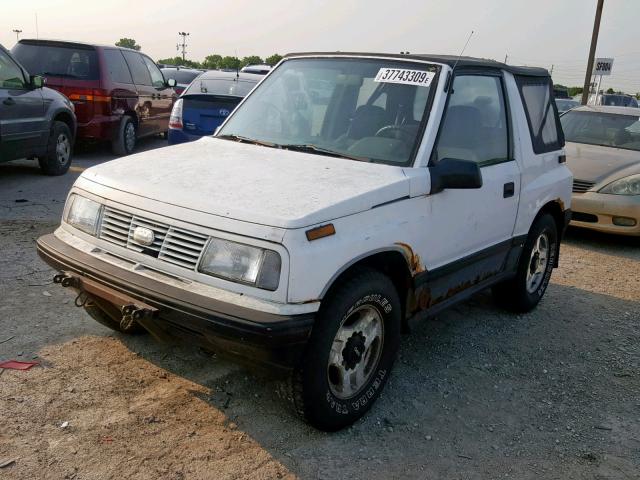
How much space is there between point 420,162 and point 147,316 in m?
1.70

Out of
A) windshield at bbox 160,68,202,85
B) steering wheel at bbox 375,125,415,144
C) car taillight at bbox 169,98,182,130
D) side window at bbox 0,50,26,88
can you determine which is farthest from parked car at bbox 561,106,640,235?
windshield at bbox 160,68,202,85

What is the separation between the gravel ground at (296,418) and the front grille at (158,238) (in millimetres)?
862

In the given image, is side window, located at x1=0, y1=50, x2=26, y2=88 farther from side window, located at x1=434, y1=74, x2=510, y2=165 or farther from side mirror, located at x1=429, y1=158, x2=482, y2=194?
side mirror, located at x1=429, y1=158, x2=482, y2=194

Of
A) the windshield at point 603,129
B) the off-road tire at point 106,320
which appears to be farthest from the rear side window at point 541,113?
the windshield at point 603,129

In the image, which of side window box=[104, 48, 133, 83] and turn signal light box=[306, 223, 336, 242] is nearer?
turn signal light box=[306, 223, 336, 242]

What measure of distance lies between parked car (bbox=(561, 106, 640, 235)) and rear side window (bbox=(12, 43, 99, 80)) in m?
7.34

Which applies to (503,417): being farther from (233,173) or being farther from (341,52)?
(341,52)

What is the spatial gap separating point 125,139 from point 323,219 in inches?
349

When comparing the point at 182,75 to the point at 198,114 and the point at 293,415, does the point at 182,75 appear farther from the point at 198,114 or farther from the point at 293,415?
the point at 293,415

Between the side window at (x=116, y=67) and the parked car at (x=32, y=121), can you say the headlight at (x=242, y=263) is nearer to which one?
the parked car at (x=32, y=121)

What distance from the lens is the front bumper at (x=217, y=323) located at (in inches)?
104

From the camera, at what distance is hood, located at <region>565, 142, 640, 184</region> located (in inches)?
297

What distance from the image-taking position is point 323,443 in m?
3.13

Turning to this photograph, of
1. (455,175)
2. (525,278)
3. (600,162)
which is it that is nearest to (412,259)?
(455,175)
